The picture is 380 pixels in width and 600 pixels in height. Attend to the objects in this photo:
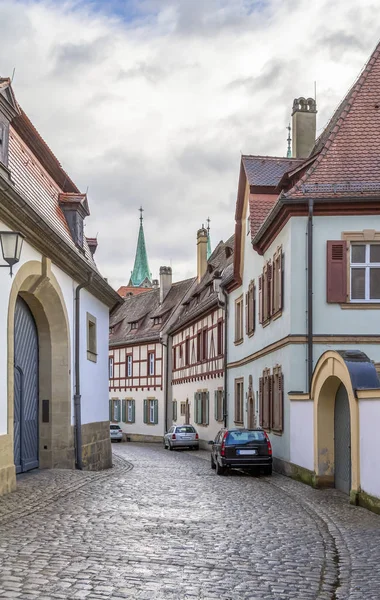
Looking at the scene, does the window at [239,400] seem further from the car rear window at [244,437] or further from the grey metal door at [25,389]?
the grey metal door at [25,389]

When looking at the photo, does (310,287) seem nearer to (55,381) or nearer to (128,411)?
(55,381)

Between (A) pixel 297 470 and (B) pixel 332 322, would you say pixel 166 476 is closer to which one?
(A) pixel 297 470

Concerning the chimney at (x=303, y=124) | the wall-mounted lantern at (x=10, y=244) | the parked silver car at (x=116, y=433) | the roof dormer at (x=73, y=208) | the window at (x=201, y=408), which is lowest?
the parked silver car at (x=116, y=433)

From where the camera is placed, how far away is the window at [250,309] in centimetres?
2851

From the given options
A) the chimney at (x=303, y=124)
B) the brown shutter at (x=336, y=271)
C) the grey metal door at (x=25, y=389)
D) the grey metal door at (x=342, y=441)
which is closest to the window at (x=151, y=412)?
the chimney at (x=303, y=124)

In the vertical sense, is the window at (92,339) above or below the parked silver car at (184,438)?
above

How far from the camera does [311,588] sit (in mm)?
7648

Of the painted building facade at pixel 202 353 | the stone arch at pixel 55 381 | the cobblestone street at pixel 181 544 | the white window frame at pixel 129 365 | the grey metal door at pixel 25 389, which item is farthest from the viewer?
the white window frame at pixel 129 365

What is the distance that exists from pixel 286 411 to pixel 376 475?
8.95m

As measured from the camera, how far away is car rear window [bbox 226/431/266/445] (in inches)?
854

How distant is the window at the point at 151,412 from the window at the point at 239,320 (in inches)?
864

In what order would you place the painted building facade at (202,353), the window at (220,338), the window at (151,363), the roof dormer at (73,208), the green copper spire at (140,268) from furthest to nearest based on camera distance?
1. the green copper spire at (140,268)
2. the window at (151,363)
3. the painted building facade at (202,353)
4. the window at (220,338)
5. the roof dormer at (73,208)

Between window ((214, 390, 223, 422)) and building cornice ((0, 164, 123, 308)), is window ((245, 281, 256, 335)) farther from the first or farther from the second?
window ((214, 390, 223, 422))

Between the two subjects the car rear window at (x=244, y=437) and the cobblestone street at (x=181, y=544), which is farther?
the car rear window at (x=244, y=437)
